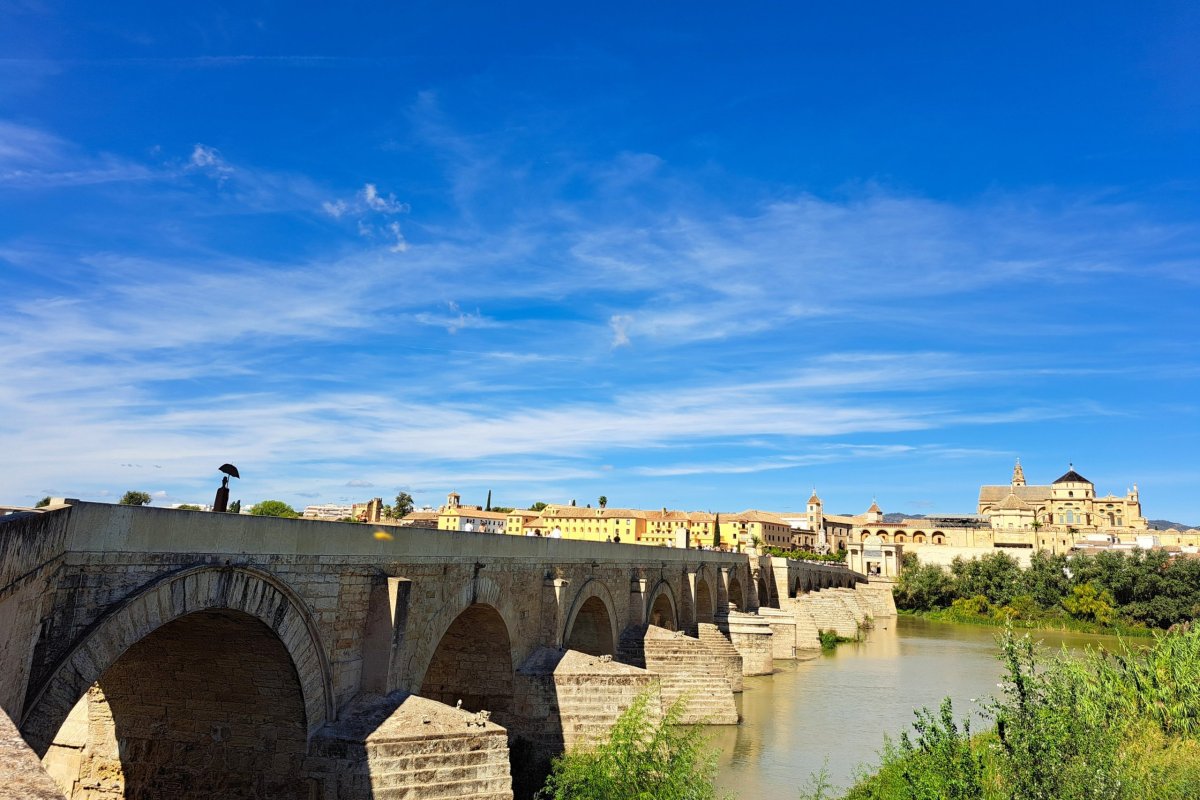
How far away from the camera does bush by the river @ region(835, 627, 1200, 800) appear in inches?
379

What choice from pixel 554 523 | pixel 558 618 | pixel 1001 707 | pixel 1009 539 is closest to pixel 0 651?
pixel 1001 707

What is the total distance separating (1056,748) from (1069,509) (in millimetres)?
128523

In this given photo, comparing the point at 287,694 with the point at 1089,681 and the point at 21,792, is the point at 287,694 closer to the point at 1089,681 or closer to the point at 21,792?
the point at 21,792

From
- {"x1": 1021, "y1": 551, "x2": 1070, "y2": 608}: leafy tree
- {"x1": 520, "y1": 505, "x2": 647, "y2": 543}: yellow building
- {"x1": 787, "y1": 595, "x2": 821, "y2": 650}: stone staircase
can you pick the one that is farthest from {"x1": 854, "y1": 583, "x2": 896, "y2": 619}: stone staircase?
{"x1": 520, "y1": 505, "x2": 647, "y2": 543}: yellow building

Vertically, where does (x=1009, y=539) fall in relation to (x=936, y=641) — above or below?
above

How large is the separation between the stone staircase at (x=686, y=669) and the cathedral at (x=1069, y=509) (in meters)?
103

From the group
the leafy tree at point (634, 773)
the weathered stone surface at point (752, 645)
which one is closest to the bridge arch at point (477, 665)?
the leafy tree at point (634, 773)

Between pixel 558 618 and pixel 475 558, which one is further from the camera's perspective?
pixel 558 618

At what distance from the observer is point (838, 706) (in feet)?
87.1

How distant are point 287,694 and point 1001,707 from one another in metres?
9.07

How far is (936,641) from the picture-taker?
167 ft

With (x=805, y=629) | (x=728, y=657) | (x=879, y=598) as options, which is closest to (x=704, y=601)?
(x=728, y=657)

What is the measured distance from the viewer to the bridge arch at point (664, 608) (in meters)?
28.1

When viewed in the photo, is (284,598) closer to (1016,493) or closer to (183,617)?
(183,617)
